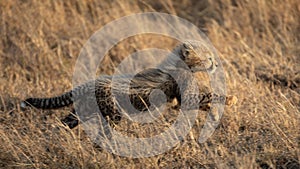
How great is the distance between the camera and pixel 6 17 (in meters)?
7.84

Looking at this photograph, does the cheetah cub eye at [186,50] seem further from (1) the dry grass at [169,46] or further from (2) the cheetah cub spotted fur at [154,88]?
(1) the dry grass at [169,46]

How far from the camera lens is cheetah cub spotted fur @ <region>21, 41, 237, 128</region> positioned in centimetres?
487

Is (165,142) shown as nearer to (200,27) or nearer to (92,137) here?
(92,137)

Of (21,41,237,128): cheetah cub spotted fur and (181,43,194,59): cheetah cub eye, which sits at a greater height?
(181,43,194,59): cheetah cub eye

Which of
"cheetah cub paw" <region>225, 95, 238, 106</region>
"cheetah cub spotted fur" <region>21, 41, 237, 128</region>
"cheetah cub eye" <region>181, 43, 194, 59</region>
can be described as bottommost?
"cheetah cub paw" <region>225, 95, 238, 106</region>

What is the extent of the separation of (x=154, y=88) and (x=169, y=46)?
119 inches

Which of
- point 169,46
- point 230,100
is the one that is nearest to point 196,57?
point 230,100

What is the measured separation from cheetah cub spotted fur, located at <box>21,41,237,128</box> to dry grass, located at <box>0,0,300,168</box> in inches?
8.3

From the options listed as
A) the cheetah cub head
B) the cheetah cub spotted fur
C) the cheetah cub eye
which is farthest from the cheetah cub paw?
the cheetah cub eye

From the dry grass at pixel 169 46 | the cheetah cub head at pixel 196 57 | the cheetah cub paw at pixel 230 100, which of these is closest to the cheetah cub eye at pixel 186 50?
the cheetah cub head at pixel 196 57

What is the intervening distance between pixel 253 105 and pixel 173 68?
31.8 inches

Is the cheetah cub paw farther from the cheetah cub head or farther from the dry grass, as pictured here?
the cheetah cub head

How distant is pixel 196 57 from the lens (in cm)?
515

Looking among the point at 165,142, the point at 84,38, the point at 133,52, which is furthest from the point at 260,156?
the point at 84,38
